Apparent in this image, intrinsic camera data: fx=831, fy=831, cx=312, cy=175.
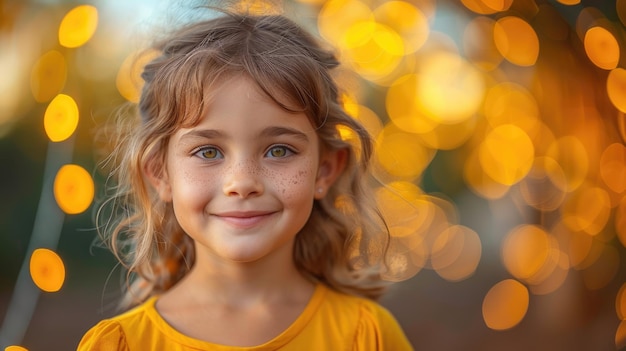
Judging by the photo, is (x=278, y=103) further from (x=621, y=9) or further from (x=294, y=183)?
(x=621, y=9)

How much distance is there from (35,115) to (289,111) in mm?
1012

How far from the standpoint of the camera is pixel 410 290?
328 cm

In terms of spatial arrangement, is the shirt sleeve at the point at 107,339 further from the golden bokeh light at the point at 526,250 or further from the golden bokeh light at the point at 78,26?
the golden bokeh light at the point at 526,250

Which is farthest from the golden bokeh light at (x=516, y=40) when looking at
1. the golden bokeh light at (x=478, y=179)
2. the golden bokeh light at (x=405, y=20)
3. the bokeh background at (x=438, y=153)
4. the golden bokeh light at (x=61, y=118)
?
the golden bokeh light at (x=61, y=118)

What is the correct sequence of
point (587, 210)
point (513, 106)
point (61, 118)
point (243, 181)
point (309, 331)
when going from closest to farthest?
1. point (243, 181)
2. point (309, 331)
3. point (61, 118)
4. point (587, 210)
5. point (513, 106)

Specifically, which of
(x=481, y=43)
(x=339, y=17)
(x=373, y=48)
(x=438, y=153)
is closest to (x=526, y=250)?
(x=438, y=153)

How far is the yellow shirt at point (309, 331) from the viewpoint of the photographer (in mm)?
1366

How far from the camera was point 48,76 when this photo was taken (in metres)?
1.95

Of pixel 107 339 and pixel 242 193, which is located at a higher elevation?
pixel 242 193

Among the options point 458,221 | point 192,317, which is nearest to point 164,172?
point 192,317

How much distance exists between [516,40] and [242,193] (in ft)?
4.93

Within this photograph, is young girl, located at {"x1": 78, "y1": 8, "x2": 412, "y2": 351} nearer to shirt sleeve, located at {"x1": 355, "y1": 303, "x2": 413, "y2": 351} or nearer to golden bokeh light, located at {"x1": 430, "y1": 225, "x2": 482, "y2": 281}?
shirt sleeve, located at {"x1": 355, "y1": 303, "x2": 413, "y2": 351}

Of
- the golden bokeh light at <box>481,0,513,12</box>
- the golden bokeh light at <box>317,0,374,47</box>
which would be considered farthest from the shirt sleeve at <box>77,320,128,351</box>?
the golden bokeh light at <box>481,0,513,12</box>

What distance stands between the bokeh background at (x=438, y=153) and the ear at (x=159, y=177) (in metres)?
0.28
